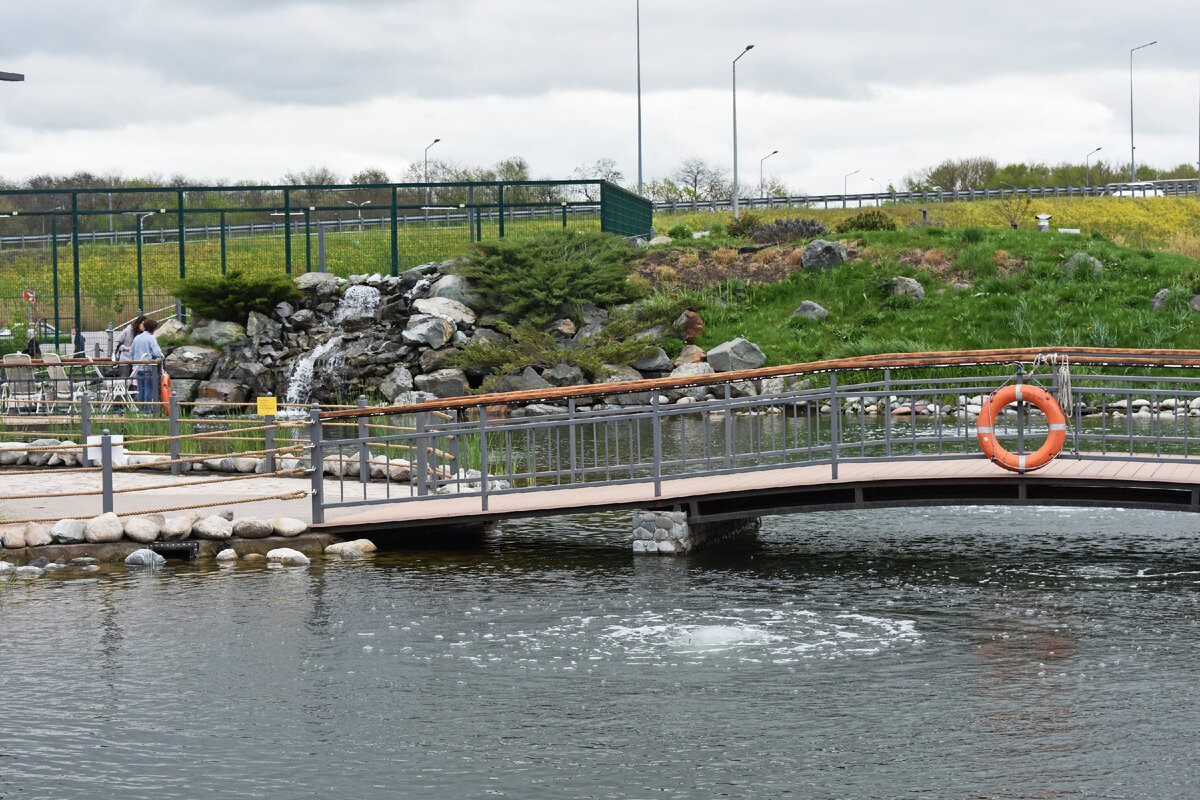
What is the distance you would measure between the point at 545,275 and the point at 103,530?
23037 millimetres

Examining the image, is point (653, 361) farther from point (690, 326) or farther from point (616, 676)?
point (616, 676)

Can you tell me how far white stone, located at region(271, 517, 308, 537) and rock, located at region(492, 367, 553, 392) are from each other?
1882 centimetres

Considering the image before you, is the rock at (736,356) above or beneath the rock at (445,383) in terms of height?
above

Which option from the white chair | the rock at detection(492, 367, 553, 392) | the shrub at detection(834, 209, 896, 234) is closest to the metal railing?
the rock at detection(492, 367, 553, 392)

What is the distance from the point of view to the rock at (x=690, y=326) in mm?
37094

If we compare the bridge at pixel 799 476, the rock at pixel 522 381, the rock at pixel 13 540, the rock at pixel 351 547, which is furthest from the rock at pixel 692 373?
the rock at pixel 13 540

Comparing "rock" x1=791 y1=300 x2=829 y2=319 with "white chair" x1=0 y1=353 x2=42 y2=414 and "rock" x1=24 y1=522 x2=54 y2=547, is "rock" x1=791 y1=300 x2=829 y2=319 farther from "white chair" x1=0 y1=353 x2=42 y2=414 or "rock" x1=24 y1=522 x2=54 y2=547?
"rock" x1=24 y1=522 x2=54 y2=547

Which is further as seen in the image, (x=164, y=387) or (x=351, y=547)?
(x=164, y=387)

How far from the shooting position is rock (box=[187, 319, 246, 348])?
36.3 metres

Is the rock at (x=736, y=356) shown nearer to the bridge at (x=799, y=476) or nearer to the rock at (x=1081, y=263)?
the rock at (x=1081, y=263)

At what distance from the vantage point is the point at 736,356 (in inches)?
1363

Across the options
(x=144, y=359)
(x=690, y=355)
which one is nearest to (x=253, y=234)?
(x=690, y=355)

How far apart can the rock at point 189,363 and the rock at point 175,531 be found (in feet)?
73.0

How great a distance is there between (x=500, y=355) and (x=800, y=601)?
2241cm
